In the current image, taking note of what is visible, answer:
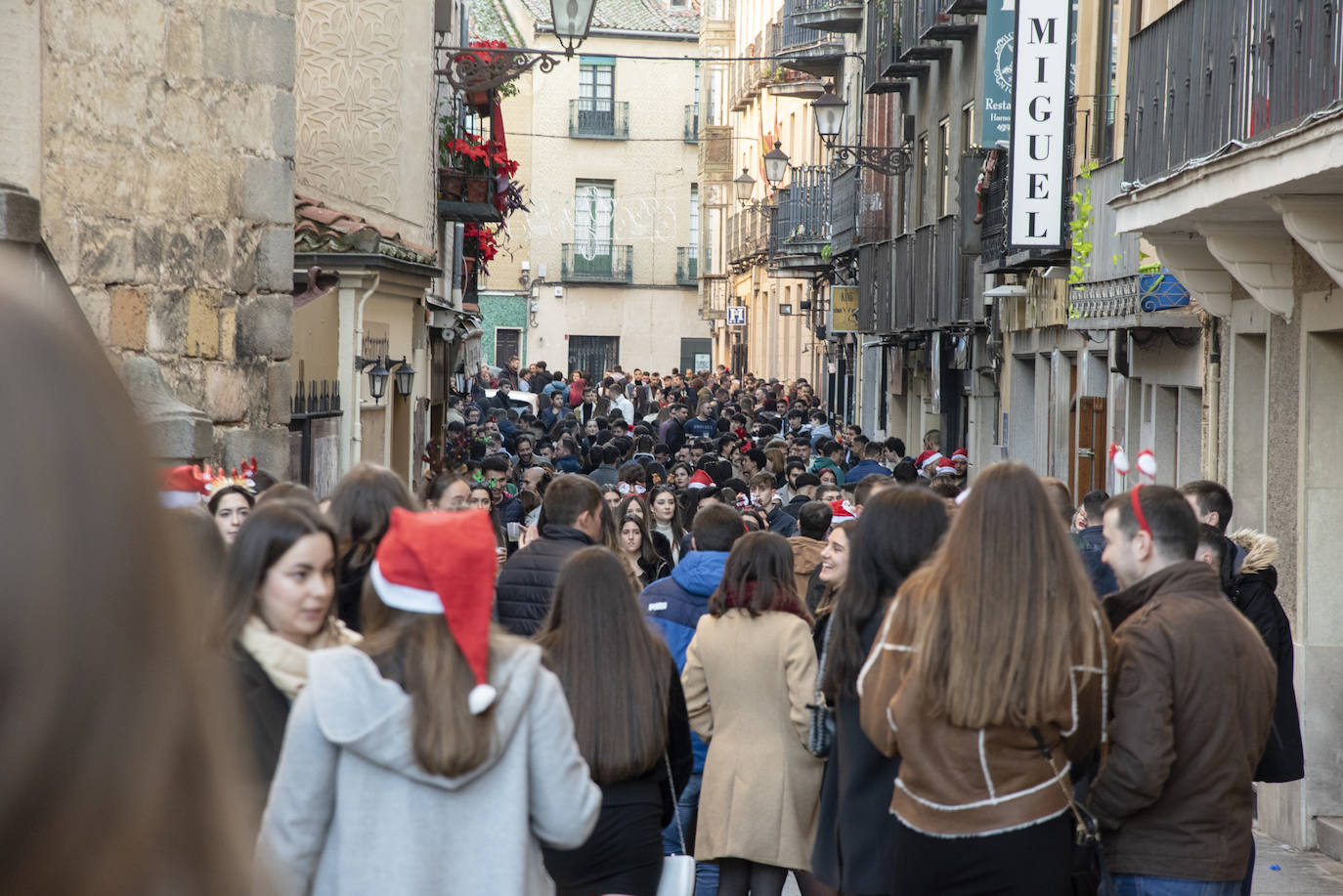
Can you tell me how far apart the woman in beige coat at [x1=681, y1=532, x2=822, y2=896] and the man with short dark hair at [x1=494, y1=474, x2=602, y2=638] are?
663mm

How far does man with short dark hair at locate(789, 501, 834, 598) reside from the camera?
27.2 ft

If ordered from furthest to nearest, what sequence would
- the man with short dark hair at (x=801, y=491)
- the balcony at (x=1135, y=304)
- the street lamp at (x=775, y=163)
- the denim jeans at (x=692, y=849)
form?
the street lamp at (x=775, y=163)
the man with short dark hair at (x=801, y=491)
the balcony at (x=1135, y=304)
the denim jeans at (x=692, y=849)

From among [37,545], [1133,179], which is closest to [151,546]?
[37,545]

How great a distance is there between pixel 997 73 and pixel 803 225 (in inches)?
660

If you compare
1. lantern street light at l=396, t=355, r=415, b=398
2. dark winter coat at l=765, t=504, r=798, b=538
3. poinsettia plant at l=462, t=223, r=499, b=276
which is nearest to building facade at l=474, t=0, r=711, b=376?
poinsettia plant at l=462, t=223, r=499, b=276

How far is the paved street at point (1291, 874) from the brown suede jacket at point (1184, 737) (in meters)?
3.38

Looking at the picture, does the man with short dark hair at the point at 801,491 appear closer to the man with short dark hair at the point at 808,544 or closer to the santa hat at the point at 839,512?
the santa hat at the point at 839,512

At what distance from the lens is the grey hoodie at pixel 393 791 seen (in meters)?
3.47

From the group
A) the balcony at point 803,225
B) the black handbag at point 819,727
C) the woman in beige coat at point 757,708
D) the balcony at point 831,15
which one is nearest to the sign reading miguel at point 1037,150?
the woman in beige coat at point 757,708

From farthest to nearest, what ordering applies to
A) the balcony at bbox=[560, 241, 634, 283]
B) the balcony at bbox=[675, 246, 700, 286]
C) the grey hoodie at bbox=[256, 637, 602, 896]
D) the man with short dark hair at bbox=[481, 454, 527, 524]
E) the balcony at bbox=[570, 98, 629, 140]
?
the balcony at bbox=[675, 246, 700, 286], the balcony at bbox=[570, 98, 629, 140], the balcony at bbox=[560, 241, 634, 283], the man with short dark hair at bbox=[481, 454, 527, 524], the grey hoodie at bbox=[256, 637, 602, 896]

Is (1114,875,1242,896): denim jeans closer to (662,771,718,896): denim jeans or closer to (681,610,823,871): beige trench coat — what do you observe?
(681,610,823,871): beige trench coat

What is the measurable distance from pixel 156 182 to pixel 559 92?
50.9 meters

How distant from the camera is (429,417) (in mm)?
21094

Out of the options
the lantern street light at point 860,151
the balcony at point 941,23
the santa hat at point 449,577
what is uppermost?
the balcony at point 941,23
